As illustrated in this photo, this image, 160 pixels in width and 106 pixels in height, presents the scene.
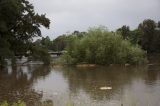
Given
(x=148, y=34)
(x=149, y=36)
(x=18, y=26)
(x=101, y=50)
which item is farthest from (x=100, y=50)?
(x=148, y=34)

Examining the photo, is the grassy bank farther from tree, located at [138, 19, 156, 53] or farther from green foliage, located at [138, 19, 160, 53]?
green foliage, located at [138, 19, 160, 53]

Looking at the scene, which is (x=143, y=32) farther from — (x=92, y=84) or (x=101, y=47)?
(x=92, y=84)

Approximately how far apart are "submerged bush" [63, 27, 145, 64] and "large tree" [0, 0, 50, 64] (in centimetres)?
497

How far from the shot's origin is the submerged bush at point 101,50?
48.8 metres

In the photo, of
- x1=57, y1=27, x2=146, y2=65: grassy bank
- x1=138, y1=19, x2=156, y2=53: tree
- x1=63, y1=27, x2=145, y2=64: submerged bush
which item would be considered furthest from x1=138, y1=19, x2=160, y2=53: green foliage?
x1=63, y1=27, x2=145, y2=64: submerged bush

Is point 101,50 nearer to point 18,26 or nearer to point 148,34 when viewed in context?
point 18,26

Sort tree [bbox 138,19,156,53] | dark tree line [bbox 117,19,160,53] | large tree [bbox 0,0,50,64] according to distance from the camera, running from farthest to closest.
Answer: dark tree line [bbox 117,19,160,53] → tree [bbox 138,19,156,53] → large tree [bbox 0,0,50,64]

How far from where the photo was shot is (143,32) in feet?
311

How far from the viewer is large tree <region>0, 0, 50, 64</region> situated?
148ft

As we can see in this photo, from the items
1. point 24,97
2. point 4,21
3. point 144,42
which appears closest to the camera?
point 24,97

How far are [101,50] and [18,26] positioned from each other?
10997mm

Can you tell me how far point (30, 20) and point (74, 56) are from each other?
729cm

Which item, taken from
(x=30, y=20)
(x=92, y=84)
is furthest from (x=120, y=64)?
(x=92, y=84)

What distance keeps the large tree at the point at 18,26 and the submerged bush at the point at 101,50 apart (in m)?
4.97
